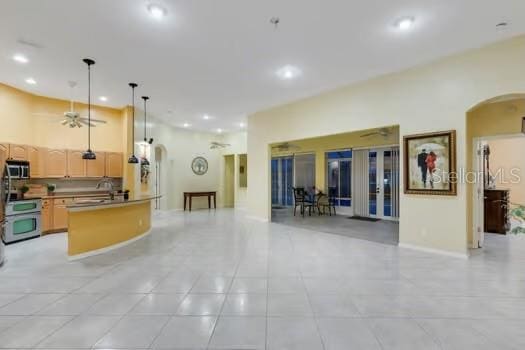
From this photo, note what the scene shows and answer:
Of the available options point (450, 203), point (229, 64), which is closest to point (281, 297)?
point (450, 203)

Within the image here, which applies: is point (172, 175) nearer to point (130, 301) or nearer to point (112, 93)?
point (112, 93)

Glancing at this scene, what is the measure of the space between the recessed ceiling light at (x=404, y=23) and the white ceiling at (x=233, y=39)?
0.27 feet

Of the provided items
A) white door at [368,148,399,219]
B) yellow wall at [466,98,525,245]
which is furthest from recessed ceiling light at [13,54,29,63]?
white door at [368,148,399,219]

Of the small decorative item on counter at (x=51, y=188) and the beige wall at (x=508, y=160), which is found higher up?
the beige wall at (x=508, y=160)

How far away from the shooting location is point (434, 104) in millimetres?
4422

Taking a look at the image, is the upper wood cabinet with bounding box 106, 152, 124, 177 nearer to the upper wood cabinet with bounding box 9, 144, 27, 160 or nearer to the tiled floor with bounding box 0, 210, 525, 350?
the upper wood cabinet with bounding box 9, 144, 27, 160

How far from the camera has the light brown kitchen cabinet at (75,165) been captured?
21.4ft

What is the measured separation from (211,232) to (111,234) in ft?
7.16

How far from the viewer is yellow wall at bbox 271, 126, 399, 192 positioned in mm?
8164

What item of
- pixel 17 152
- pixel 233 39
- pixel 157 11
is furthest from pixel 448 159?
pixel 17 152

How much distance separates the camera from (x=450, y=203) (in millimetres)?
4270

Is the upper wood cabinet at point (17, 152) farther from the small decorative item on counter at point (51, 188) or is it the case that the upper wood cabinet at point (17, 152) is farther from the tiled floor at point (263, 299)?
the tiled floor at point (263, 299)

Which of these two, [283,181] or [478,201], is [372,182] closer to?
[478,201]

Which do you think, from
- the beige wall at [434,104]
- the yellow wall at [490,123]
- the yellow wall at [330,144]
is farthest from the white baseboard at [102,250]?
the yellow wall at [490,123]
